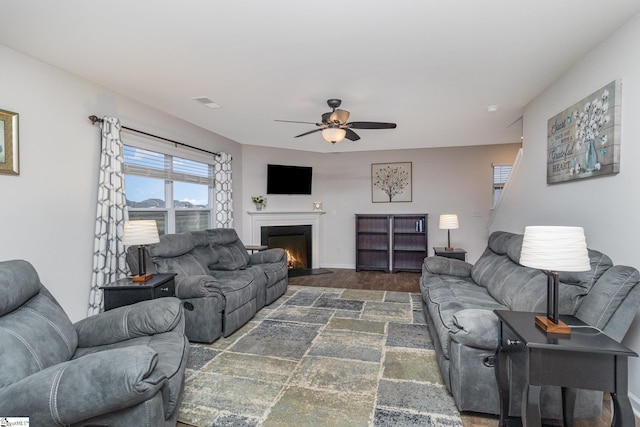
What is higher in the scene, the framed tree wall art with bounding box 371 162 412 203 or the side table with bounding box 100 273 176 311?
the framed tree wall art with bounding box 371 162 412 203

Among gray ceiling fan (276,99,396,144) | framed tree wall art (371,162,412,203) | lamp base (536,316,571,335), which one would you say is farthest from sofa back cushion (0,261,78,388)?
framed tree wall art (371,162,412,203)

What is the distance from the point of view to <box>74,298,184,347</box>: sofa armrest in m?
1.90

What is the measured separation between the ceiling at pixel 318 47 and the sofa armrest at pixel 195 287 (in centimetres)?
191

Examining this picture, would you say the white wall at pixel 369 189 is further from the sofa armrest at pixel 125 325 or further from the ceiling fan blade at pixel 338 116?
the sofa armrest at pixel 125 325

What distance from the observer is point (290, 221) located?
6.52 metres

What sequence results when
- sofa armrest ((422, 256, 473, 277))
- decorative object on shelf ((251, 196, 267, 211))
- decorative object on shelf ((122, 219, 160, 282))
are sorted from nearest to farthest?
decorative object on shelf ((122, 219, 160, 282)) < sofa armrest ((422, 256, 473, 277)) < decorative object on shelf ((251, 196, 267, 211))

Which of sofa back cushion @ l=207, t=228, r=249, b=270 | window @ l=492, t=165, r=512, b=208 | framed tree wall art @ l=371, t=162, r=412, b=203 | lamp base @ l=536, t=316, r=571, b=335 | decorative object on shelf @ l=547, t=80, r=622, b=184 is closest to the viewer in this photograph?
lamp base @ l=536, t=316, r=571, b=335

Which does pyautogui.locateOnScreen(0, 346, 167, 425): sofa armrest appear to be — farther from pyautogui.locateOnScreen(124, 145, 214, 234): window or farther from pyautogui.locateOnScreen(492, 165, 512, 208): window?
pyautogui.locateOnScreen(492, 165, 512, 208): window

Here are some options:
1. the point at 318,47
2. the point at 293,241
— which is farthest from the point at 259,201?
the point at 318,47

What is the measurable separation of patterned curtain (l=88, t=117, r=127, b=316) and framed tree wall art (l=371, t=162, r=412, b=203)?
189 inches

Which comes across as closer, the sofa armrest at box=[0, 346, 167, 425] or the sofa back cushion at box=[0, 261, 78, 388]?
the sofa armrest at box=[0, 346, 167, 425]

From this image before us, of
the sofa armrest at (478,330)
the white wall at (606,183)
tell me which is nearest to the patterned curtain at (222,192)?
the sofa armrest at (478,330)

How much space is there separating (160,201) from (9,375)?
10.1ft

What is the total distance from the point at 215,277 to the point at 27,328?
2.24 metres
